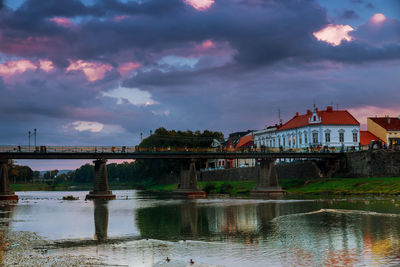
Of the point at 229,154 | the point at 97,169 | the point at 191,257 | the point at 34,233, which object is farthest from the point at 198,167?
the point at 191,257

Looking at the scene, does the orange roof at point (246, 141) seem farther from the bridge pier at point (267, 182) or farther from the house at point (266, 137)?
the bridge pier at point (267, 182)

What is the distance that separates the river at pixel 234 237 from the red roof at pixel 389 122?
3826 inches

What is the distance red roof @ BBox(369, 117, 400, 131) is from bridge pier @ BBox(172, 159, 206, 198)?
63.2m

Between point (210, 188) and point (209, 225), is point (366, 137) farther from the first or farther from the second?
point (209, 225)

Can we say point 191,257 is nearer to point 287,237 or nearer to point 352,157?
point 287,237

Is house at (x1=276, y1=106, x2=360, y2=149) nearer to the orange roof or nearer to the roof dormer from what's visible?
the roof dormer

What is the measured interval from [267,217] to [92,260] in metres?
28.1

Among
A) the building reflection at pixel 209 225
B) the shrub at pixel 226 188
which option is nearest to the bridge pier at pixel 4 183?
the shrub at pixel 226 188

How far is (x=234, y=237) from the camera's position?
125 ft

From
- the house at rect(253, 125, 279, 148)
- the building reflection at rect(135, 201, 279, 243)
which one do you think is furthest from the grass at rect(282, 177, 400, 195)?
the house at rect(253, 125, 279, 148)

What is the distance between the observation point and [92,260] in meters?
28.5

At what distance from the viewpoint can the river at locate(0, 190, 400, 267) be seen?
94.2ft

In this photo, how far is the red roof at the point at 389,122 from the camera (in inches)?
5832

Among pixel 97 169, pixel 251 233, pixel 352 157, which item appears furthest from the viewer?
pixel 352 157
